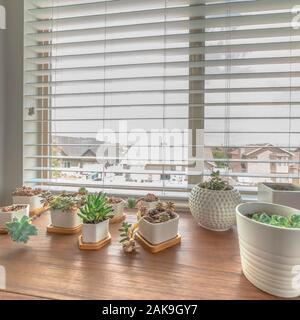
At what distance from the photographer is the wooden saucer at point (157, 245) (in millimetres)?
599

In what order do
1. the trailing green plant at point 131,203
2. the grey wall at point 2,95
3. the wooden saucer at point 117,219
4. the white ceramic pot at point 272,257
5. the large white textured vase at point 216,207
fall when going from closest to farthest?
the white ceramic pot at point 272,257, the large white textured vase at point 216,207, the wooden saucer at point 117,219, the trailing green plant at point 131,203, the grey wall at point 2,95

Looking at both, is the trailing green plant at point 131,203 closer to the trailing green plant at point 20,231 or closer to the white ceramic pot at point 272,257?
the trailing green plant at point 20,231

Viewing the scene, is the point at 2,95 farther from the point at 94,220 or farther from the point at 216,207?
the point at 216,207

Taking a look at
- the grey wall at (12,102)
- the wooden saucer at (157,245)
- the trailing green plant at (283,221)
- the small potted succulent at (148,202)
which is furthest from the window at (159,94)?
the trailing green plant at (283,221)

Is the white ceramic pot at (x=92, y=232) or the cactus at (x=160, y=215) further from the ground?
the cactus at (x=160, y=215)

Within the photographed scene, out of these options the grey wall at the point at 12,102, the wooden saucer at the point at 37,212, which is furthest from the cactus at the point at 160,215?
the grey wall at the point at 12,102

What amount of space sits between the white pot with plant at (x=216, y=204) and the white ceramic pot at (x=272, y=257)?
0.74 feet

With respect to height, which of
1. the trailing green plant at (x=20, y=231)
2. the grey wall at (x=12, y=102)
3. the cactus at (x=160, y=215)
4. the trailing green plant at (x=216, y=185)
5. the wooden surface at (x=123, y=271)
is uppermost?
the grey wall at (x=12, y=102)

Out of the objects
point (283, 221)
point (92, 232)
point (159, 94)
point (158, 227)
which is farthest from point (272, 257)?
point (159, 94)

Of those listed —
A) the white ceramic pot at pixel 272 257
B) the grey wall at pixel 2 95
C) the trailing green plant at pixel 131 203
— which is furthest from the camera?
the grey wall at pixel 2 95

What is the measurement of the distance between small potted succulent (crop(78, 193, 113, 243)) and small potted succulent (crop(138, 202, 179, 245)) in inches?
4.0

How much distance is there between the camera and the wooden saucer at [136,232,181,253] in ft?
1.96

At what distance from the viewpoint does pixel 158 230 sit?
609mm

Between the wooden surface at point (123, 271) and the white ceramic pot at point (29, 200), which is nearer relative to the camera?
the wooden surface at point (123, 271)
